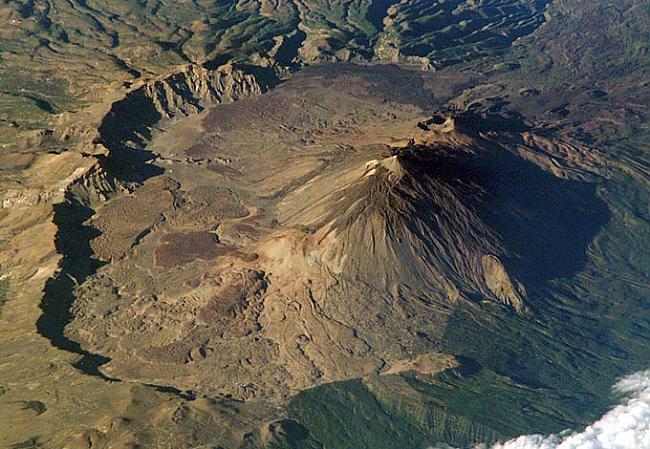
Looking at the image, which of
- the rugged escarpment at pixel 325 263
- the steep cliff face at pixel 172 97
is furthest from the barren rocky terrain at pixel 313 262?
the steep cliff face at pixel 172 97

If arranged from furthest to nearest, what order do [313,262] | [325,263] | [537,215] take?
[537,215], [313,262], [325,263]

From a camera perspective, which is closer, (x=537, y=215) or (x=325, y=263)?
(x=325, y=263)

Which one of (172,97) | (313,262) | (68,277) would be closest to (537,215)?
(313,262)

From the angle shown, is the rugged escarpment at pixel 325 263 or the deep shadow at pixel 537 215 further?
the deep shadow at pixel 537 215

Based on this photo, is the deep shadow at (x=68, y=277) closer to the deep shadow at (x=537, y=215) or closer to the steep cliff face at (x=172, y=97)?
the steep cliff face at (x=172, y=97)

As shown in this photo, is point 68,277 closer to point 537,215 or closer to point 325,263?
point 325,263

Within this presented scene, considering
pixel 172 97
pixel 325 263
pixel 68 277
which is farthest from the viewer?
pixel 172 97

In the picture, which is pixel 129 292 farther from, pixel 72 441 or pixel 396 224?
pixel 396 224

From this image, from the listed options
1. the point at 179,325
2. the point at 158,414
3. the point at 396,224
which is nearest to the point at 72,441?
the point at 158,414

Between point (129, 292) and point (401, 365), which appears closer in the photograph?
point (401, 365)
